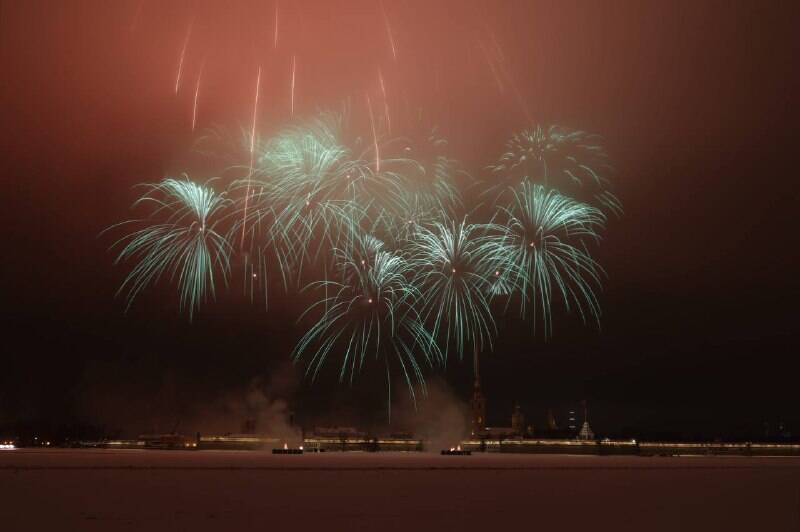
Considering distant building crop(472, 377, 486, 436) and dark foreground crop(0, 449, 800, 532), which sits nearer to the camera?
dark foreground crop(0, 449, 800, 532)

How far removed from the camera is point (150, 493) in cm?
2528

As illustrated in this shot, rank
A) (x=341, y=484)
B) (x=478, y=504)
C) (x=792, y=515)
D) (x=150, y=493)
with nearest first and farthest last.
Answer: (x=792, y=515) → (x=478, y=504) → (x=150, y=493) → (x=341, y=484)

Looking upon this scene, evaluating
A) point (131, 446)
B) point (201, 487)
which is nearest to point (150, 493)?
point (201, 487)

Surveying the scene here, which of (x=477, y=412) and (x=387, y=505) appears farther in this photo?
(x=477, y=412)

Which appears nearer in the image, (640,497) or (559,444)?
(640,497)

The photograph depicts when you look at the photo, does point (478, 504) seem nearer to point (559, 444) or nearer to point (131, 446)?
point (559, 444)

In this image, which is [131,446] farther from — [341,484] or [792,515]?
[792,515]

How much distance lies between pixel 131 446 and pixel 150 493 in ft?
390

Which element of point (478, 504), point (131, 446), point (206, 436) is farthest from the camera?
point (206, 436)

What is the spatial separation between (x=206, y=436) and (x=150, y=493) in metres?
130

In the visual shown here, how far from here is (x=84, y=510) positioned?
64.3ft

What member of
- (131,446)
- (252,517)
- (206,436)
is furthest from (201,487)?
(206,436)

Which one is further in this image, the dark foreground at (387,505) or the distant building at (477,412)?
the distant building at (477,412)

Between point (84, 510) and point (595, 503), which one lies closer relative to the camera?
point (84, 510)
